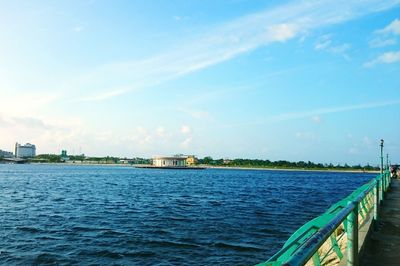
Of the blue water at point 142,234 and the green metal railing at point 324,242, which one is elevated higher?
the green metal railing at point 324,242

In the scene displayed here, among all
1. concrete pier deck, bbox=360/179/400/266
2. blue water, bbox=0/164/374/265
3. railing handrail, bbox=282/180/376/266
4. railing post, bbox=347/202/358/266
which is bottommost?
blue water, bbox=0/164/374/265

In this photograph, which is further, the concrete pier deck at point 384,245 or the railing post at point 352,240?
the concrete pier deck at point 384,245

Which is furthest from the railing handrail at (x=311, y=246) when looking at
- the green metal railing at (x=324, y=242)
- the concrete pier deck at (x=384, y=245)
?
the concrete pier deck at (x=384, y=245)

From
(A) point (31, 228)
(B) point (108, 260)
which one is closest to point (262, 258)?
(B) point (108, 260)

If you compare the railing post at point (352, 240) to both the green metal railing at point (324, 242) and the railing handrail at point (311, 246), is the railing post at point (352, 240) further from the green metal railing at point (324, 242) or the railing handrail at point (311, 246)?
the railing handrail at point (311, 246)

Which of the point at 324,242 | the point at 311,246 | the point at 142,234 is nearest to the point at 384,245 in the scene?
the point at 324,242

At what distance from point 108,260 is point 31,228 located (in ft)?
33.9

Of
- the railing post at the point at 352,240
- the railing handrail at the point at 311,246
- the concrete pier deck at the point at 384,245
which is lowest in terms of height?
the concrete pier deck at the point at 384,245

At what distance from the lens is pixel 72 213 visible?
105 feet

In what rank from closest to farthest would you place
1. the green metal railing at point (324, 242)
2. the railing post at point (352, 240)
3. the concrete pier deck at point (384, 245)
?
1. the green metal railing at point (324, 242)
2. the railing post at point (352, 240)
3. the concrete pier deck at point (384, 245)

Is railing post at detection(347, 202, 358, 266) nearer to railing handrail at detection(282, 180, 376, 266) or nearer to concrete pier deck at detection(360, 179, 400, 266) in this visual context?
railing handrail at detection(282, 180, 376, 266)

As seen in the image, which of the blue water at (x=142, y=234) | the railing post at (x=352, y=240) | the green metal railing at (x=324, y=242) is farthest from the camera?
the blue water at (x=142, y=234)

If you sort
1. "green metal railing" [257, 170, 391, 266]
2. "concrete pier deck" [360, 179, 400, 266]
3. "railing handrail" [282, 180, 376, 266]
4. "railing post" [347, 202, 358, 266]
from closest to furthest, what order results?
1. "railing handrail" [282, 180, 376, 266]
2. "green metal railing" [257, 170, 391, 266]
3. "railing post" [347, 202, 358, 266]
4. "concrete pier deck" [360, 179, 400, 266]

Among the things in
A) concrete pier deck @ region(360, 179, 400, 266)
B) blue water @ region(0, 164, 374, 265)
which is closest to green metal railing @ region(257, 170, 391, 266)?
concrete pier deck @ region(360, 179, 400, 266)
